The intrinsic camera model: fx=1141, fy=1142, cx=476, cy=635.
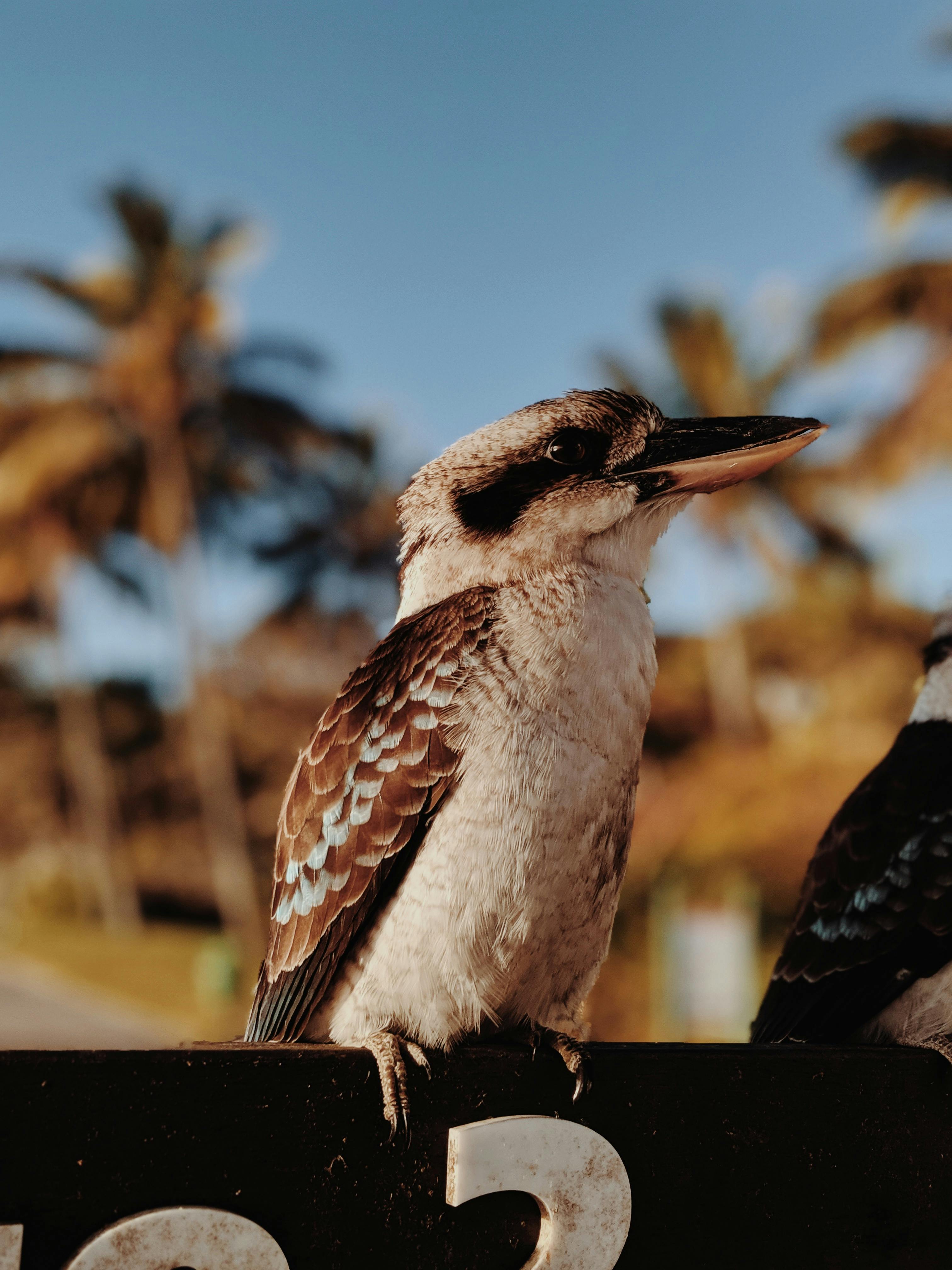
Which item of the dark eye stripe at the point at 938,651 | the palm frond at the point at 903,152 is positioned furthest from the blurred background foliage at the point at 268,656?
the dark eye stripe at the point at 938,651

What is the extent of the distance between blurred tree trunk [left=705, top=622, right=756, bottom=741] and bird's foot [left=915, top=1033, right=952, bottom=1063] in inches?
628

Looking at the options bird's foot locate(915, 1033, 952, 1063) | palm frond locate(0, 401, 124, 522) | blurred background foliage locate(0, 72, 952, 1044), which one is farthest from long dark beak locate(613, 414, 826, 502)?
palm frond locate(0, 401, 124, 522)

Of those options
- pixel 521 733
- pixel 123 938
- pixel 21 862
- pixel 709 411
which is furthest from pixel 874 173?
pixel 21 862

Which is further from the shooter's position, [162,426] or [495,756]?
[162,426]

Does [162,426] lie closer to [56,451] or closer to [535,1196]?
[56,451]

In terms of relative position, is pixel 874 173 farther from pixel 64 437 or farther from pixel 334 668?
pixel 334 668

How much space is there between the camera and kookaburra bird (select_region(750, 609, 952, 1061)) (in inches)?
91.0

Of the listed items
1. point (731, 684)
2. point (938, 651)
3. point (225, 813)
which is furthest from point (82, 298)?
point (938, 651)

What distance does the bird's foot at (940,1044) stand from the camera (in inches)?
73.8

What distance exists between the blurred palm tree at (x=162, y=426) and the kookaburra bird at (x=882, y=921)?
716 inches

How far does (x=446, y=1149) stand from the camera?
4.97ft

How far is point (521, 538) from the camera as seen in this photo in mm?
1943

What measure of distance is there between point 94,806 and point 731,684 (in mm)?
16363

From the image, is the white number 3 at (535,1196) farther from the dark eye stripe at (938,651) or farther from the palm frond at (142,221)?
the palm frond at (142,221)
